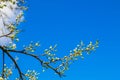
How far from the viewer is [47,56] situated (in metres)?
23.0

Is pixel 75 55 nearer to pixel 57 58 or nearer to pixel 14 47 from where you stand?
pixel 57 58

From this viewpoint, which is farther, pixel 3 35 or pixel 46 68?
pixel 46 68

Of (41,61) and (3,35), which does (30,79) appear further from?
(3,35)

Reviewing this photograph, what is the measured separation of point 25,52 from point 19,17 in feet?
6.52

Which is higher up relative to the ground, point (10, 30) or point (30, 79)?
point (10, 30)

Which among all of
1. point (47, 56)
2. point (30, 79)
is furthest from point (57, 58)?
point (30, 79)

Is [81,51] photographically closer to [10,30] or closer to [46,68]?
[46,68]

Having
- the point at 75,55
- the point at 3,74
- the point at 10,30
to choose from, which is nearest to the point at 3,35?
the point at 10,30

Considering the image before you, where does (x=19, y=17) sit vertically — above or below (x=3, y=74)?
above

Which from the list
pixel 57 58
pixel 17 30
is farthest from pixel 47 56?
pixel 17 30

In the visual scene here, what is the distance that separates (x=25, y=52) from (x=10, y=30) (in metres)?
1.43

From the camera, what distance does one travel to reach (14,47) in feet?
75.6

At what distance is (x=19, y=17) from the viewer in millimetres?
23781

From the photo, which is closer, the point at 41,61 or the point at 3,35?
the point at 3,35
